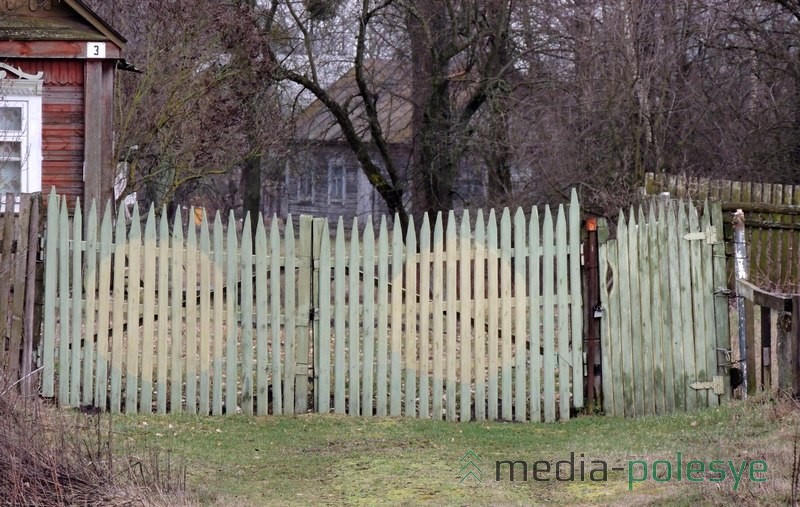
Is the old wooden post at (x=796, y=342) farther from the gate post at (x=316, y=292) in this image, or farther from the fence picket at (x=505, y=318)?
the gate post at (x=316, y=292)

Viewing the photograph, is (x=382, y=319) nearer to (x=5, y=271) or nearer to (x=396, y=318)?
(x=396, y=318)

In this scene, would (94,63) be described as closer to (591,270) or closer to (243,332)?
(243,332)

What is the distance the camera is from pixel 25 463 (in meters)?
5.11

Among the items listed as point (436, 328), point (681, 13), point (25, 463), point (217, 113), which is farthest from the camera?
point (681, 13)

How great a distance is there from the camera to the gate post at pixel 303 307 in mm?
7863

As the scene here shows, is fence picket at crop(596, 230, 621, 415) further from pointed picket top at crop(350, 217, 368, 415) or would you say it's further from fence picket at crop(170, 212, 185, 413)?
fence picket at crop(170, 212, 185, 413)

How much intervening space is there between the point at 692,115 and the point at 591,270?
1321 cm

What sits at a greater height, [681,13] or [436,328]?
[681,13]

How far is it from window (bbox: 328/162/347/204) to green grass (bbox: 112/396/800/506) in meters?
36.3

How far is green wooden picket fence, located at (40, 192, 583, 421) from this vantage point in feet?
25.7

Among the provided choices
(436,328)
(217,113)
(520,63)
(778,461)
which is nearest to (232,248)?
(436,328)

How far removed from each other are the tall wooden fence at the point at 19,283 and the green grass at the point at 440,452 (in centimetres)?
90

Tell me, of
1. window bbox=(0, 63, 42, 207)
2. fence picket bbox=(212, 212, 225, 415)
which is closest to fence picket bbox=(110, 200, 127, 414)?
fence picket bbox=(212, 212, 225, 415)

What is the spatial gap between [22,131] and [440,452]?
6940 mm
